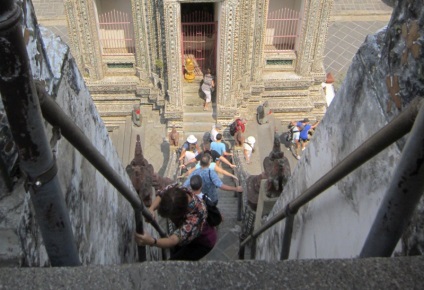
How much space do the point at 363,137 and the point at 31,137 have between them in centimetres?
164

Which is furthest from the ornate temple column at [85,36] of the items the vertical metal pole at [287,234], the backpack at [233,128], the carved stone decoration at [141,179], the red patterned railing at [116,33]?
the vertical metal pole at [287,234]

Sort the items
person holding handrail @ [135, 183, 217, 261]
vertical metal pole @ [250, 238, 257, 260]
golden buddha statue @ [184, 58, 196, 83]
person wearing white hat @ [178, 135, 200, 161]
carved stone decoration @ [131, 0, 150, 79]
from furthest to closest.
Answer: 1. golden buddha statue @ [184, 58, 196, 83]
2. person wearing white hat @ [178, 135, 200, 161]
3. carved stone decoration @ [131, 0, 150, 79]
4. vertical metal pole @ [250, 238, 257, 260]
5. person holding handrail @ [135, 183, 217, 261]

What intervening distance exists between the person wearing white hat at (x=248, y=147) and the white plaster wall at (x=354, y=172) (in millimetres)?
7459

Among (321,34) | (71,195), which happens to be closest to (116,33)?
(321,34)

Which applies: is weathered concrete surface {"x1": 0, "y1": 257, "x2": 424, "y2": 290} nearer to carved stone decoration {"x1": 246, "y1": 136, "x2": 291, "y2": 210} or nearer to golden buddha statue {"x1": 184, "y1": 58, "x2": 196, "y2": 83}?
carved stone decoration {"x1": 246, "y1": 136, "x2": 291, "y2": 210}

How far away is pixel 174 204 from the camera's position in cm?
394

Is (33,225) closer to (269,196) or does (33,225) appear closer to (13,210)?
(13,210)

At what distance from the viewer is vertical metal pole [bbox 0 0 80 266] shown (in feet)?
3.82

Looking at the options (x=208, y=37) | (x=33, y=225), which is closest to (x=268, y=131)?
(x=208, y=37)

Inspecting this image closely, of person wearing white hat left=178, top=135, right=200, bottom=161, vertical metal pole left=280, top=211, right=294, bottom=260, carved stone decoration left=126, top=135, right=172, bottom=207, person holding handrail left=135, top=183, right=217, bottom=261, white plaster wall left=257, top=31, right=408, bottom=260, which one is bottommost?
person wearing white hat left=178, top=135, right=200, bottom=161

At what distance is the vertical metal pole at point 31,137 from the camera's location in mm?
1164

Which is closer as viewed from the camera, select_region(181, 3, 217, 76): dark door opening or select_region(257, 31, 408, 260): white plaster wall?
select_region(257, 31, 408, 260): white plaster wall

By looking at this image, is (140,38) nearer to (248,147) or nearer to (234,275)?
(248,147)

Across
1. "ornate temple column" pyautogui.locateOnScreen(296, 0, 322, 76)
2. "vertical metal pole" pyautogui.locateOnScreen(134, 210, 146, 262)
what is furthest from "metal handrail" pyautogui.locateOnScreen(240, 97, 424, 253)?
"ornate temple column" pyautogui.locateOnScreen(296, 0, 322, 76)
